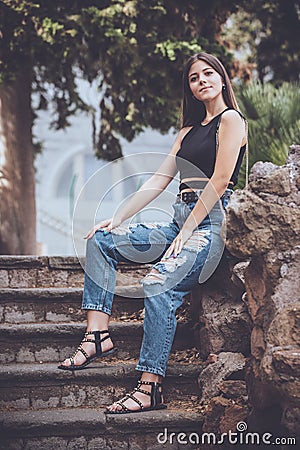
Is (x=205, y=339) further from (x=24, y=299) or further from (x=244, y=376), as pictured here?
(x=24, y=299)

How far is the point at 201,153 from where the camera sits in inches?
130

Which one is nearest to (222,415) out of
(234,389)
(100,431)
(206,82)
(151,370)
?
(234,389)

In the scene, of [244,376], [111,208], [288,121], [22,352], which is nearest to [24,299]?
[22,352]

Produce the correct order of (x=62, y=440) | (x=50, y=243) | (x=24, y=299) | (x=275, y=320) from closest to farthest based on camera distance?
(x=275, y=320) < (x=62, y=440) < (x=24, y=299) < (x=50, y=243)

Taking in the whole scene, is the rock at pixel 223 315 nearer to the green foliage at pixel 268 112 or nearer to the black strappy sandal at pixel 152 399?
the black strappy sandal at pixel 152 399

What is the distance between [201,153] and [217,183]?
24cm

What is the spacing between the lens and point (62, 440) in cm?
286

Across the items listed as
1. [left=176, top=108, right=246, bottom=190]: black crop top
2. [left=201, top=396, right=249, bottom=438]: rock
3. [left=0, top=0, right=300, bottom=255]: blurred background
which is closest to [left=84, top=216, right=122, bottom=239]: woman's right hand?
[left=176, top=108, right=246, bottom=190]: black crop top

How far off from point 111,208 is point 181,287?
15495 millimetres

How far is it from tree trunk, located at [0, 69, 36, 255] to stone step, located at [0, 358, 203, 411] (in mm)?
3707

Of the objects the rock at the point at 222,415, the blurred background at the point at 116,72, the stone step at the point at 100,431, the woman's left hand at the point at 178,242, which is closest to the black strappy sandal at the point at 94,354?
the stone step at the point at 100,431

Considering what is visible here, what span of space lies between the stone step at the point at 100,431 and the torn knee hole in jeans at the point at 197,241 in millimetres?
717

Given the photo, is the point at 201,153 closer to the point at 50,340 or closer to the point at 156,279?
the point at 156,279

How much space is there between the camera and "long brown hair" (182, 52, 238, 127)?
11.1 feet
